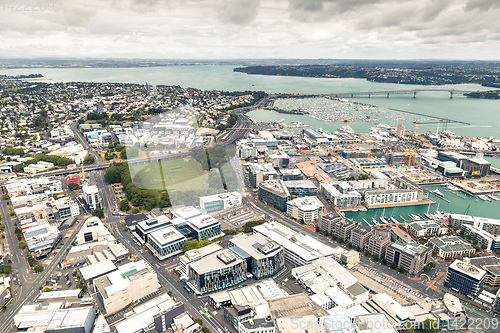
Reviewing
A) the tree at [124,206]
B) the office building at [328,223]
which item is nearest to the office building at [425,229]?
the office building at [328,223]

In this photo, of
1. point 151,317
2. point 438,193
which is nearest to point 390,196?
point 438,193

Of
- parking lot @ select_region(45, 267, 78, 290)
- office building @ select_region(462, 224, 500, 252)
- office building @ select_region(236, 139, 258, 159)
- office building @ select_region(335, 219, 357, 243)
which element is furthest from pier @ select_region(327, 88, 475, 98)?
parking lot @ select_region(45, 267, 78, 290)

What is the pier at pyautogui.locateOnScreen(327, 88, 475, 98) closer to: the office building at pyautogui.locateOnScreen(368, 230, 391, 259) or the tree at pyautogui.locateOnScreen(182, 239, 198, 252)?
the office building at pyautogui.locateOnScreen(368, 230, 391, 259)

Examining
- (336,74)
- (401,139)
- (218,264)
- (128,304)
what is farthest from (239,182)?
(336,74)

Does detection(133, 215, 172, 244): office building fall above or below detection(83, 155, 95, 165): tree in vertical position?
below

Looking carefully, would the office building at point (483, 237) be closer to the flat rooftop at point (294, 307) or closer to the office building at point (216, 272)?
the flat rooftop at point (294, 307)

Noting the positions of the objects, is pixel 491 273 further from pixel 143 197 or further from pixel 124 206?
pixel 124 206

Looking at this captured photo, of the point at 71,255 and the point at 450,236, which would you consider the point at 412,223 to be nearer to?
the point at 450,236
